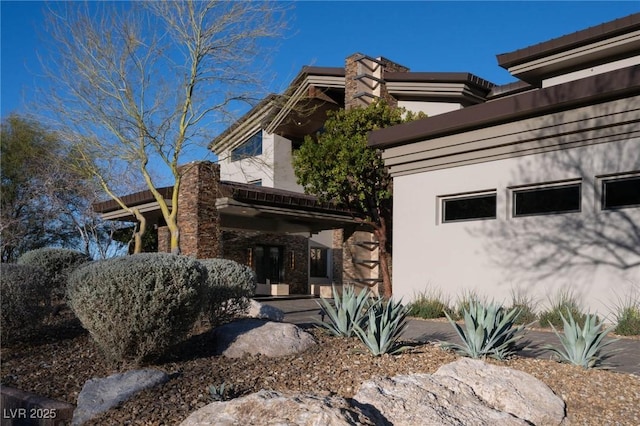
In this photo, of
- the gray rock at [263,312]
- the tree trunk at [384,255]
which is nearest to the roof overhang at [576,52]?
the tree trunk at [384,255]

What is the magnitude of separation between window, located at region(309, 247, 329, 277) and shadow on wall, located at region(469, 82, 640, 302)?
58.3 ft

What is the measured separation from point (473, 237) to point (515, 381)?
688 centimetres

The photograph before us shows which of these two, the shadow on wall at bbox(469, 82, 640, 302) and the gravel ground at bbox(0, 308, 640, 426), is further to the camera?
the shadow on wall at bbox(469, 82, 640, 302)

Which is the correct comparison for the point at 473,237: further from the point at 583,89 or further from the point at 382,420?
the point at 382,420

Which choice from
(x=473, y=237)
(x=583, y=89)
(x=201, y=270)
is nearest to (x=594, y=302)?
(x=473, y=237)

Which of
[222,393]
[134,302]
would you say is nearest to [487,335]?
[222,393]

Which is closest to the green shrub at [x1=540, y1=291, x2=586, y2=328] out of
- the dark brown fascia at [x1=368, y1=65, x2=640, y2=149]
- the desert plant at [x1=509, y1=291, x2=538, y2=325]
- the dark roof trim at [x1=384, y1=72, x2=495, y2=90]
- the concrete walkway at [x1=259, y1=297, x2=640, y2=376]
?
the desert plant at [x1=509, y1=291, x2=538, y2=325]

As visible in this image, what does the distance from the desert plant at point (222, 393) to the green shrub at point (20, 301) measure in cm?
463

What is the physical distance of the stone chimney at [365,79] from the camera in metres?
20.9

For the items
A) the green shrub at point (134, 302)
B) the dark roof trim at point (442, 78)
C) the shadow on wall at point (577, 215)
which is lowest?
the green shrub at point (134, 302)

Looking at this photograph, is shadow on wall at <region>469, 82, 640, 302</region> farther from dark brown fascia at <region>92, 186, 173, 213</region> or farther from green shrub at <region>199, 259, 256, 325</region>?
dark brown fascia at <region>92, 186, 173, 213</region>

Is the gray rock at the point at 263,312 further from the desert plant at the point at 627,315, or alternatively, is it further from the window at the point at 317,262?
the window at the point at 317,262

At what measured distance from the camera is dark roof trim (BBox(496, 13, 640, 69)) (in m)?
12.9

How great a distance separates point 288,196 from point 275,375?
14462 millimetres
